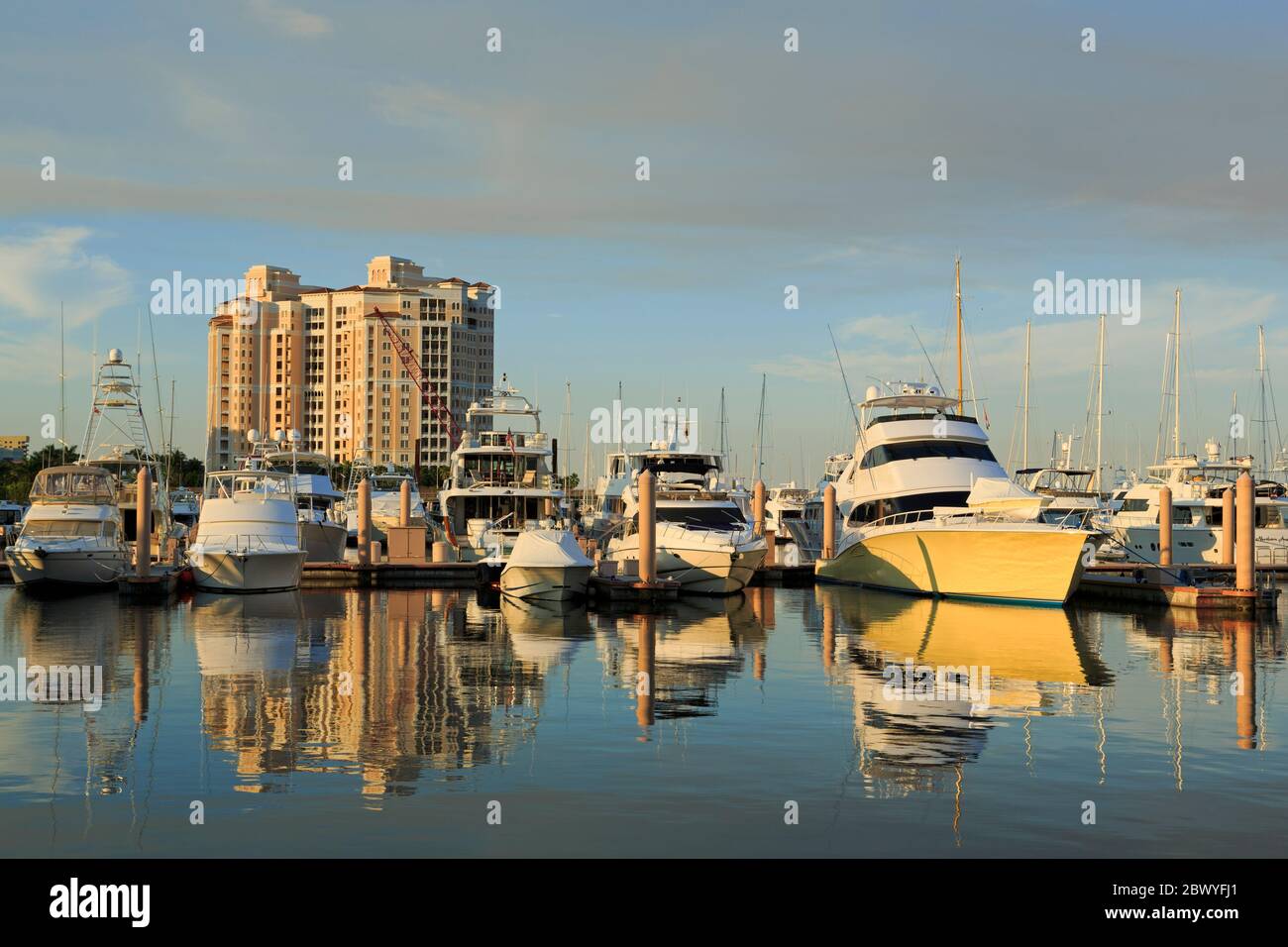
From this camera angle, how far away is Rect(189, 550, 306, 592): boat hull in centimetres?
4197

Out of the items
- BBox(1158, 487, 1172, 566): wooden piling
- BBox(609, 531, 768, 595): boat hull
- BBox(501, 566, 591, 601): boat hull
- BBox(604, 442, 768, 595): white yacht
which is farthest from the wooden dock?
BBox(1158, 487, 1172, 566): wooden piling

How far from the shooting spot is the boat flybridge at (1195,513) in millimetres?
57906

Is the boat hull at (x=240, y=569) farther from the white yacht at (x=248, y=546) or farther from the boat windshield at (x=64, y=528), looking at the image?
the boat windshield at (x=64, y=528)

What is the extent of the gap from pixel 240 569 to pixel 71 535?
7.14 metres

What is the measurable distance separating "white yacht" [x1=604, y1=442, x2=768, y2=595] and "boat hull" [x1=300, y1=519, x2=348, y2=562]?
1235cm

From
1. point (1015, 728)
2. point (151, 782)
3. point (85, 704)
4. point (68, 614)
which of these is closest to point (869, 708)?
point (1015, 728)

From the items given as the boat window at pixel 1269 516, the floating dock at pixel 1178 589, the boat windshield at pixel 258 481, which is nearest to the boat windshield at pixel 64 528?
the boat windshield at pixel 258 481

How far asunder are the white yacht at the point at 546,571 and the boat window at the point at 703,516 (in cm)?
602

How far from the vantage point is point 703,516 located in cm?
4581

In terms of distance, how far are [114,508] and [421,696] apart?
30.0m

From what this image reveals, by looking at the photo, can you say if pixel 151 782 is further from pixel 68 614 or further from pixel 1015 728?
pixel 68 614
